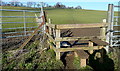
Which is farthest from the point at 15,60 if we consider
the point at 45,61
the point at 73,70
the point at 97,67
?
the point at 97,67

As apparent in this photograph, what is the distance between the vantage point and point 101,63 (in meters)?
4.49

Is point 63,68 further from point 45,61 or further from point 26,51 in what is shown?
point 26,51

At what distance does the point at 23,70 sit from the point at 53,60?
1010 millimetres

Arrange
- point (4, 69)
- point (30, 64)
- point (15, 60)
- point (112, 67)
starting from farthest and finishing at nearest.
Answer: point (112, 67) < point (15, 60) < point (30, 64) < point (4, 69)

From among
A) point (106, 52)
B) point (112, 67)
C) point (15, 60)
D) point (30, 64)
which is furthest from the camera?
point (106, 52)

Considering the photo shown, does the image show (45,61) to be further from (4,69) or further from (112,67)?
(112,67)

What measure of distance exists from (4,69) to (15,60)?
61 cm

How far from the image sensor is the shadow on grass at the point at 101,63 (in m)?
4.34

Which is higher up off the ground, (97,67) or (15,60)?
(15,60)

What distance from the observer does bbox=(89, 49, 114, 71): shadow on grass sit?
14.2 ft

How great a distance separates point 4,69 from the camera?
11.6 feet

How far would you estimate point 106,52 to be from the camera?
4.93m

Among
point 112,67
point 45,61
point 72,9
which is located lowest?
point 112,67

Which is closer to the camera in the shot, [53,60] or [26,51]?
[53,60]
